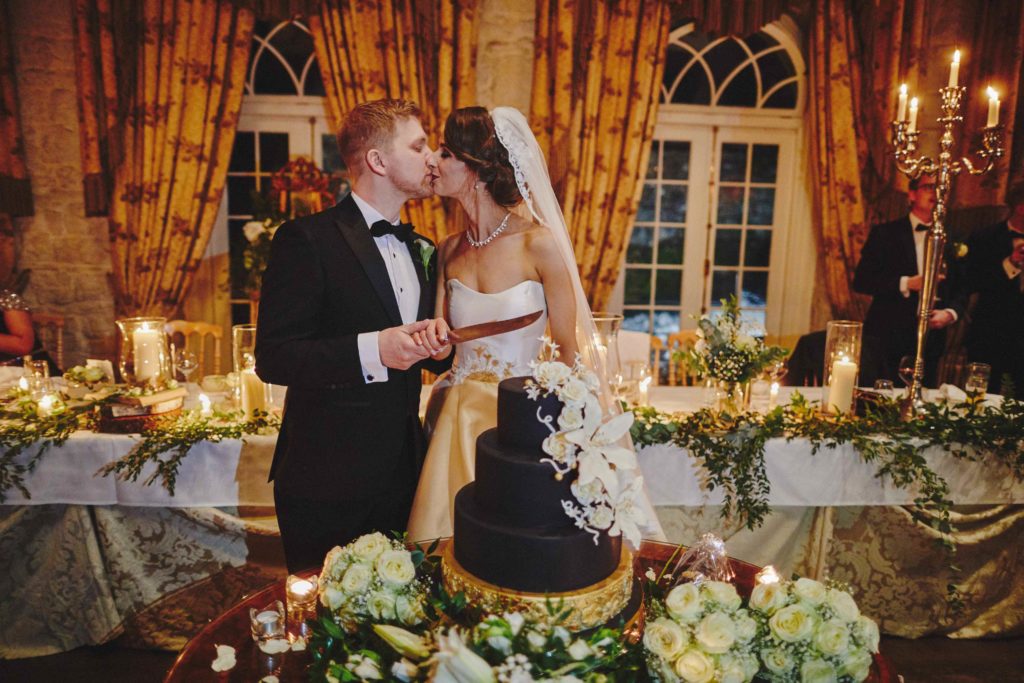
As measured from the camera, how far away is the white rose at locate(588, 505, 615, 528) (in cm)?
120

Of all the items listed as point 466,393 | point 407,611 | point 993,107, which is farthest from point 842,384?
point 407,611

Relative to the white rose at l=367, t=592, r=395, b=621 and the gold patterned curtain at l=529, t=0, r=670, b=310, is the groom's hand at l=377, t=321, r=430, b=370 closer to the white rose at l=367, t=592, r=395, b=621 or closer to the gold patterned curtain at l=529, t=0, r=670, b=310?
the white rose at l=367, t=592, r=395, b=621

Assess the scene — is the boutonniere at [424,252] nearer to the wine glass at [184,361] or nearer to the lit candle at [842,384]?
the wine glass at [184,361]

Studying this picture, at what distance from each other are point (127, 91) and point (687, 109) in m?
4.57

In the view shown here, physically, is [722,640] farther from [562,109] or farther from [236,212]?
[236,212]

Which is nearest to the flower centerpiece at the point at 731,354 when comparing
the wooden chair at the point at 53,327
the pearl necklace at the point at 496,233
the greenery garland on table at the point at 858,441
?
the greenery garland on table at the point at 858,441

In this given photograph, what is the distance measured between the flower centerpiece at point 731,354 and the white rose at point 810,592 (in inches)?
61.5

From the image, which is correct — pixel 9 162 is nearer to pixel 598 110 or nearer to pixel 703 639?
pixel 598 110

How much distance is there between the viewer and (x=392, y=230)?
6.60 ft

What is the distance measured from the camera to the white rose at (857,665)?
117 centimetres

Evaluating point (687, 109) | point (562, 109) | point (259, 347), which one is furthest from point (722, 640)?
point (687, 109)

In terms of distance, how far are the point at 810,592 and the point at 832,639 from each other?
3.5 inches

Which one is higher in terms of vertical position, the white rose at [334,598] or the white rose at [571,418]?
Answer: the white rose at [571,418]

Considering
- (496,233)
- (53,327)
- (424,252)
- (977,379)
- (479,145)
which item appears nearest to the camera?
(424,252)
